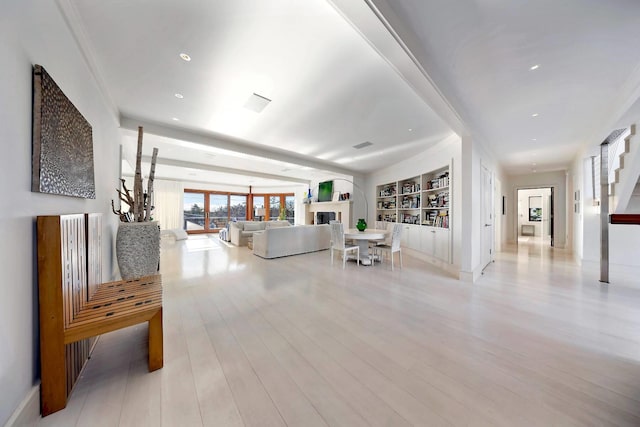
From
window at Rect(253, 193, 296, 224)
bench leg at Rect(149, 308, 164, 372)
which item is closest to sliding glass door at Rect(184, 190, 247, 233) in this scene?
window at Rect(253, 193, 296, 224)

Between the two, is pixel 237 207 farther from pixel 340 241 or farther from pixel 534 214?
pixel 534 214

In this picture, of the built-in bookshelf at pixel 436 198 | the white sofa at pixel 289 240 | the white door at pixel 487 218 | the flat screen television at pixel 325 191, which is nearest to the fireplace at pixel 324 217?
the flat screen television at pixel 325 191

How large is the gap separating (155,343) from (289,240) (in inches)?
149

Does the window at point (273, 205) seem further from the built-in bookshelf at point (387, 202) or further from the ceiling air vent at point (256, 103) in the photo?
the ceiling air vent at point (256, 103)

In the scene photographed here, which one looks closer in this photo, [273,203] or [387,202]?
[387,202]

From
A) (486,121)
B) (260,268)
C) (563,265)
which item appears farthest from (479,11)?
(563,265)

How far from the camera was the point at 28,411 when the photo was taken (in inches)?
42.6

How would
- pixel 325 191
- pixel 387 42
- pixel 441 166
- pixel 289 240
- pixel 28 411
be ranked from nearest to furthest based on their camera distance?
pixel 28 411, pixel 387 42, pixel 441 166, pixel 289 240, pixel 325 191

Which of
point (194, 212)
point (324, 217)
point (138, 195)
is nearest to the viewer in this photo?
point (138, 195)

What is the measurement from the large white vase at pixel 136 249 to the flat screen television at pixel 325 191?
6.08 meters

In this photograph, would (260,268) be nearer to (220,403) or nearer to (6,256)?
(220,403)

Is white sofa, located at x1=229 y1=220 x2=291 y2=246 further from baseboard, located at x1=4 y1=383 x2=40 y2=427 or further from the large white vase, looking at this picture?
baseboard, located at x1=4 y1=383 x2=40 y2=427

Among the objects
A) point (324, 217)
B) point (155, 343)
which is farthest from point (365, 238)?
point (324, 217)

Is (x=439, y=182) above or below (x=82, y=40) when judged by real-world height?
below
